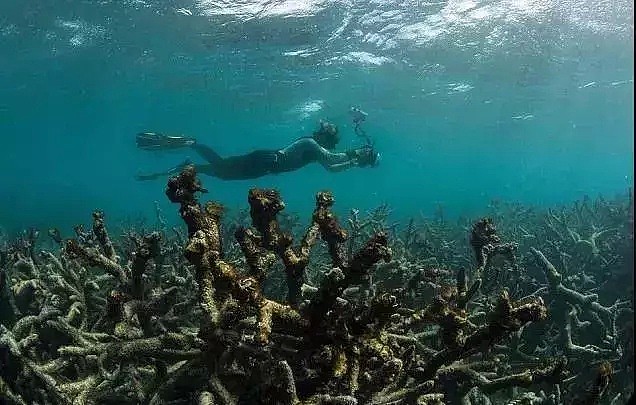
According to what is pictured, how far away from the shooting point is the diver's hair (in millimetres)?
10422

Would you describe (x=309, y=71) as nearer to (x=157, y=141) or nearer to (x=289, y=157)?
(x=289, y=157)

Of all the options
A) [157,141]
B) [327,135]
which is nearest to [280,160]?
[327,135]

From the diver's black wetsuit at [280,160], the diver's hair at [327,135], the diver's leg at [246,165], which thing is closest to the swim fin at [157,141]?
the diver's black wetsuit at [280,160]

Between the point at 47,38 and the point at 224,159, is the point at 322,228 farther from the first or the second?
the point at 47,38

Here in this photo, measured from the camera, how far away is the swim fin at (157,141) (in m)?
9.52

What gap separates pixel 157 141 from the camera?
9633 mm

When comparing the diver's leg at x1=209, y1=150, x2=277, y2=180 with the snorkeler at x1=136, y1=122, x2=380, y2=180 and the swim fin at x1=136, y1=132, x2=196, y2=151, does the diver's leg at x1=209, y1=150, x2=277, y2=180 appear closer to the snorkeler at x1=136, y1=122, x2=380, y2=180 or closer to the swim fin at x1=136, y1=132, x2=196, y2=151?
the snorkeler at x1=136, y1=122, x2=380, y2=180

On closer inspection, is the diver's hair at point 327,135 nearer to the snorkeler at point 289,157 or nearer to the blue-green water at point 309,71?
the snorkeler at point 289,157

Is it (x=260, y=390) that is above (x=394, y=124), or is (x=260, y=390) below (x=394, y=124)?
above

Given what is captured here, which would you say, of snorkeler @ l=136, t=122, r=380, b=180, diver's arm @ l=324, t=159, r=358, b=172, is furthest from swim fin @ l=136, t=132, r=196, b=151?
diver's arm @ l=324, t=159, r=358, b=172

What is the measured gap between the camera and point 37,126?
50.3m

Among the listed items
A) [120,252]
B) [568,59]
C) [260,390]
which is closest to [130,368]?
[260,390]

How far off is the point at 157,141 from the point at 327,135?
324cm

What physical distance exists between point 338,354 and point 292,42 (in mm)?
22759
